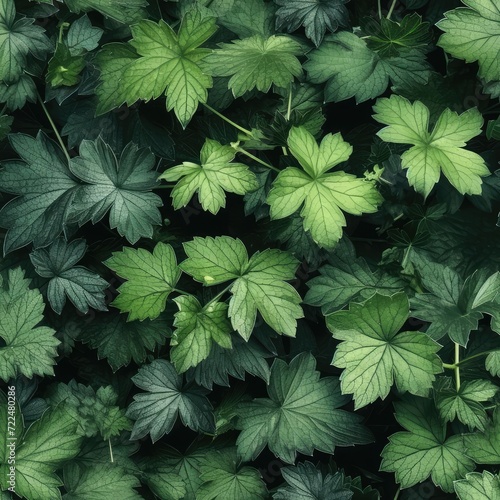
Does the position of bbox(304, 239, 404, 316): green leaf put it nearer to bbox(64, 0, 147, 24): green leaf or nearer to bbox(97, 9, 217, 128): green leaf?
bbox(97, 9, 217, 128): green leaf

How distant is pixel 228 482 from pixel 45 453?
37 centimetres

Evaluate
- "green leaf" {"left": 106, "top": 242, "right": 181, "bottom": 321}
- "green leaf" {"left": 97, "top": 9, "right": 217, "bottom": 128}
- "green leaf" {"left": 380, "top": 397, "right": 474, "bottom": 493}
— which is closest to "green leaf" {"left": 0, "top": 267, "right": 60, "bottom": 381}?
"green leaf" {"left": 106, "top": 242, "right": 181, "bottom": 321}

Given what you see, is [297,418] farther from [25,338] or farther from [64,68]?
[64,68]

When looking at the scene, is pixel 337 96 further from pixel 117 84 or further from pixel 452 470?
pixel 452 470

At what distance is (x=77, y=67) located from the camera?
1.57m

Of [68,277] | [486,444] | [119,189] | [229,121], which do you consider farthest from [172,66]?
[486,444]

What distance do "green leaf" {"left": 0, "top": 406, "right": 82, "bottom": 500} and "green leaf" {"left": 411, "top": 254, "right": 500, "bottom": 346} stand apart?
0.72m

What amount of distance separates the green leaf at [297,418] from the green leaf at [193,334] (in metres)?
0.16

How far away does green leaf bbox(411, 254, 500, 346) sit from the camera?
1414 millimetres

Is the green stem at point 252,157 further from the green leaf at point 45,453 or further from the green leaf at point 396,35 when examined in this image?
the green leaf at point 45,453

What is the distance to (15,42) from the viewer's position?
1.54 metres

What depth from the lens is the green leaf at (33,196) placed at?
1.55 meters

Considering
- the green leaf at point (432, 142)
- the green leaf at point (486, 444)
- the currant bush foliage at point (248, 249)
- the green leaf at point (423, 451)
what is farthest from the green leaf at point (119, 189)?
the green leaf at point (486, 444)

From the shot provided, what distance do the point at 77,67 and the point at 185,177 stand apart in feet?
1.15
